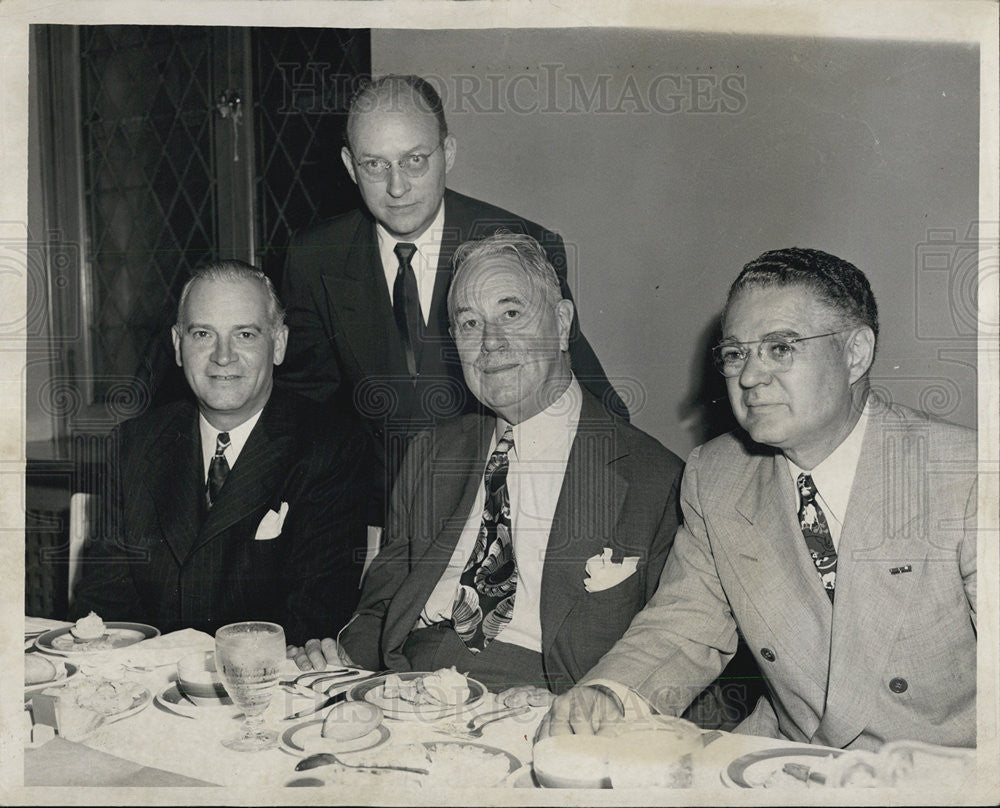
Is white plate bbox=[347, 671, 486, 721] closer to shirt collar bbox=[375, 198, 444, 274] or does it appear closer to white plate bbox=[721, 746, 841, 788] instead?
white plate bbox=[721, 746, 841, 788]

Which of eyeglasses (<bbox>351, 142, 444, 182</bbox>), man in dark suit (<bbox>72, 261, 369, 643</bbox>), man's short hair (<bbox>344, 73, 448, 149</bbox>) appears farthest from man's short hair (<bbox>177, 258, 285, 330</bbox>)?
man's short hair (<bbox>344, 73, 448, 149</bbox>)

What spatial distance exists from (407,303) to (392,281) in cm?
7

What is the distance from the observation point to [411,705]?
1826 millimetres

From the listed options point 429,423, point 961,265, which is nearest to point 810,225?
point 961,265

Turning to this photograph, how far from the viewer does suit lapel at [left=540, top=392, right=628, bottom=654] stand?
2076mm

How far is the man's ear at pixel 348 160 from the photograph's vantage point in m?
2.28

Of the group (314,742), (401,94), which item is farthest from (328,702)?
(401,94)

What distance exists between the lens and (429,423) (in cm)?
224

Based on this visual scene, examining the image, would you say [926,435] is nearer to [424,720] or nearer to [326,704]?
[424,720]

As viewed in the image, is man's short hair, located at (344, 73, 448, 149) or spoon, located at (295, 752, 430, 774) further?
man's short hair, located at (344, 73, 448, 149)

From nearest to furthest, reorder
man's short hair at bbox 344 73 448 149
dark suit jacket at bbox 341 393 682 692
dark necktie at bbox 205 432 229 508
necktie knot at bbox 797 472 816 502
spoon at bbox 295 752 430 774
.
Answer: spoon at bbox 295 752 430 774, necktie knot at bbox 797 472 816 502, dark suit jacket at bbox 341 393 682 692, man's short hair at bbox 344 73 448 149, dark necktie at bbox 205 432 229 508

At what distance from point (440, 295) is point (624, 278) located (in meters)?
0.43

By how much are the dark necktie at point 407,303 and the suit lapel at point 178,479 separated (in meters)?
0.53

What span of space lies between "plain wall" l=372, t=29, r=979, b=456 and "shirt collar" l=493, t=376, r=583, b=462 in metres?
0.14
